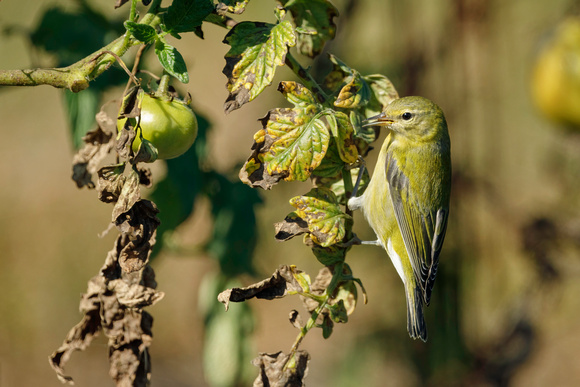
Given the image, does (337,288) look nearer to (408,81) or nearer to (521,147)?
(408,81)

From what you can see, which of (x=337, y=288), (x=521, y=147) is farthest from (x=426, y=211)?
(x=521, y=147)

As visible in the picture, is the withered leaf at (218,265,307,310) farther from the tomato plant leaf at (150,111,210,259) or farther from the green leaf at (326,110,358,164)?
the tomato plant leaf at (150,111,210,259)

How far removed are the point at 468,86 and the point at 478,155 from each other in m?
0.70

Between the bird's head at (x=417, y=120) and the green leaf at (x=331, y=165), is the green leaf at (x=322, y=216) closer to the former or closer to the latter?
the green leaf at (x=331, y=165)

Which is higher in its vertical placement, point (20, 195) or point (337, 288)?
point (337, 288)

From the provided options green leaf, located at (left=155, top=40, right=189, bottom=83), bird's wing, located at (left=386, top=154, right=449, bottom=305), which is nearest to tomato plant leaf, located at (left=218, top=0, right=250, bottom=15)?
green leaf, located at (left=155, top=40, right=189, bottom=83)

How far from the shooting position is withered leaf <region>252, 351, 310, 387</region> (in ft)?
5.09

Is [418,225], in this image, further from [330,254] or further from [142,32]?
[142,32]

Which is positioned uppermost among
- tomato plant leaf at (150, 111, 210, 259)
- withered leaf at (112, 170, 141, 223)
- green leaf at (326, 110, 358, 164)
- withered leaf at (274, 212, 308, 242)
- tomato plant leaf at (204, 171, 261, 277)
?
green leaf at (326, 110, 358, 164)

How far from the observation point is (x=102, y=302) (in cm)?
170

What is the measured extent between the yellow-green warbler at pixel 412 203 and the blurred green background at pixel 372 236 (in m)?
0.57

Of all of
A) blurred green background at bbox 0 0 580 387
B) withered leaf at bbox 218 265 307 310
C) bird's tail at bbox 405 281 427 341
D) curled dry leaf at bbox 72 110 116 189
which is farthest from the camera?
blurred green background at bbox 0 0 580 387

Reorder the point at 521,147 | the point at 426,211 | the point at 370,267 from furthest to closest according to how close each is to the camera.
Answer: the point at 521,147 → the point at 370,267 → the point at 426,211

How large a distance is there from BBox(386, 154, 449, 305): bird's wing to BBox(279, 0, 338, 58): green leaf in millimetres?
1250
